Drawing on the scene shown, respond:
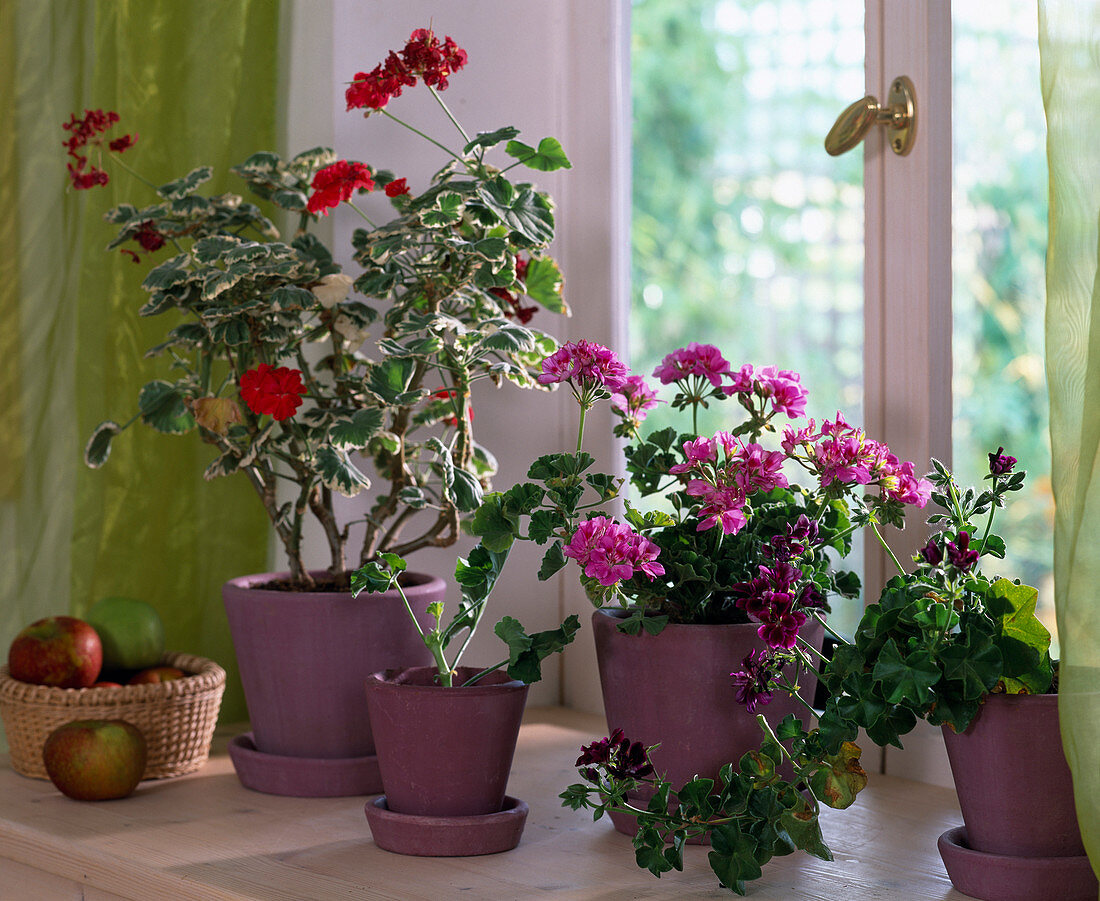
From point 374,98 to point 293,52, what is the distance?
41cm

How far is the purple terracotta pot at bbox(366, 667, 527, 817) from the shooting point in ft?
3.73

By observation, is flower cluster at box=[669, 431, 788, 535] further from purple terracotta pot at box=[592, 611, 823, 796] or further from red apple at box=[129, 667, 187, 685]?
red apple at box=[129, 667, 187, 685]

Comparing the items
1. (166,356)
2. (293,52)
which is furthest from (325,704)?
(293,52)

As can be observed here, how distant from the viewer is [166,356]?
1638mm

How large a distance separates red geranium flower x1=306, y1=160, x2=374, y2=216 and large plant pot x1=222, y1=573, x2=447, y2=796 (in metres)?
0.42

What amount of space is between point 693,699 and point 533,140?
955 millimetres

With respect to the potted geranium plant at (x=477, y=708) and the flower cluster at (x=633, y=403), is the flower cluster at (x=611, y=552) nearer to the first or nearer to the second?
the potted geranium plant at (x=477, y=708)

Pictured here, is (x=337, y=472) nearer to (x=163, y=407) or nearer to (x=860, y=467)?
(x=163, y=407)

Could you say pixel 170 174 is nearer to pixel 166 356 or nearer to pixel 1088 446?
pixel 166 356

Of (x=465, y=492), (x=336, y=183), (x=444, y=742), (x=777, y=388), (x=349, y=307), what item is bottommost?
(x=444, y=742)

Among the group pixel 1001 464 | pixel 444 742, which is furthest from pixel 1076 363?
pixel 444 742

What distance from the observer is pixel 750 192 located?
1612mm

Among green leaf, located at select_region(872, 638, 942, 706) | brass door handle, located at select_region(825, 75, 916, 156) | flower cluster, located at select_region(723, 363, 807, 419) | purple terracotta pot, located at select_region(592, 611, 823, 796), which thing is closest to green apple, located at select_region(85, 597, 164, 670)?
purple terracotta pot, located at select_region(592, 611, 823, 796)

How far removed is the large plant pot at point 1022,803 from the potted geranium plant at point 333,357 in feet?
1.88
